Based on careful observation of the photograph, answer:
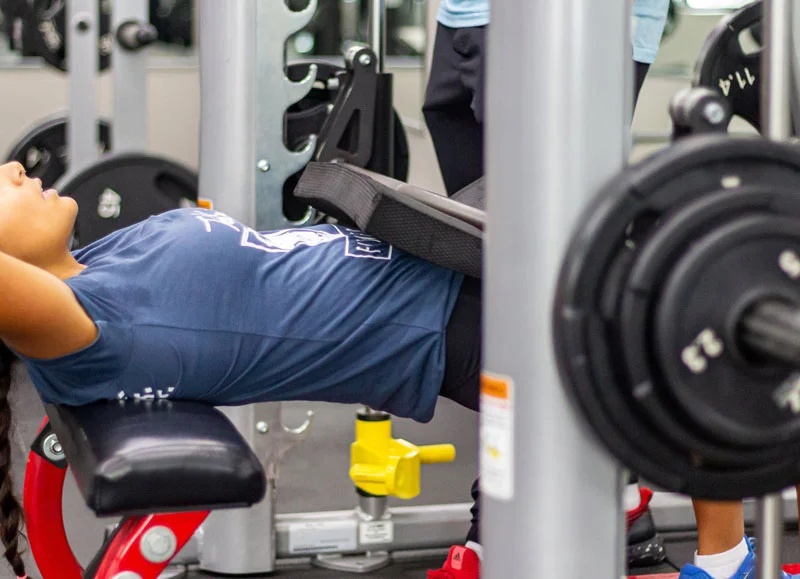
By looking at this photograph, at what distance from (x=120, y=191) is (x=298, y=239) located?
185cm

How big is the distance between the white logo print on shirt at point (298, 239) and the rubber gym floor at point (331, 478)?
50 centimetres

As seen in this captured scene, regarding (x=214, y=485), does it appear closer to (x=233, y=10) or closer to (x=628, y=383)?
(x=628, y=383)

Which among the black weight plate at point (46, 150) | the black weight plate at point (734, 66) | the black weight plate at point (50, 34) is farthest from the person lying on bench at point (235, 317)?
the black weight plate at point (46, 150)

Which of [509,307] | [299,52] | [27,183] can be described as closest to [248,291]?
[27,183]

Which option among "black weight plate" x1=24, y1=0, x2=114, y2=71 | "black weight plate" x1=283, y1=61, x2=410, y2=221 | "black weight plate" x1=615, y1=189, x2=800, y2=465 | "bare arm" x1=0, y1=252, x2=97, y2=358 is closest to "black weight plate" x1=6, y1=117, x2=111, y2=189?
"black weight plate" x1=24, y1=0, x2=114, y2=71

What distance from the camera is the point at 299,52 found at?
6.74 m

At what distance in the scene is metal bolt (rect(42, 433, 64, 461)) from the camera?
183 centimetres

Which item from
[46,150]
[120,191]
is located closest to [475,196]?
[120,191]

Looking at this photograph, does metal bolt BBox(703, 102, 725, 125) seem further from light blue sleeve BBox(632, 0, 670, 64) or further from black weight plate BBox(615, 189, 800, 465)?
light blue sleeve BBox(632, 0, 670, 64)

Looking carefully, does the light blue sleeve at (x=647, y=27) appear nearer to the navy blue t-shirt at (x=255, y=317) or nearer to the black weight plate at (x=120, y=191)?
the navy blue t-shirt at (x=255, y=317)

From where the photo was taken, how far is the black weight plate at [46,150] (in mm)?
4368

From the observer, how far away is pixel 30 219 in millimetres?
1427


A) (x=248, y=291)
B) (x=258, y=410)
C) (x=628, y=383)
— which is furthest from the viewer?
(x=258, y=410)

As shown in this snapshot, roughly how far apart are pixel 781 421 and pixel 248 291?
0.90 meters
